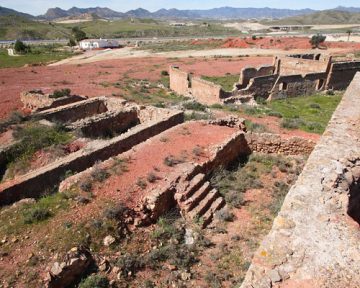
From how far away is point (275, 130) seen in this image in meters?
16.7

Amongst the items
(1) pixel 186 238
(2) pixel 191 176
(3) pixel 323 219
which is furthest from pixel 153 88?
(3) pixel 323 219

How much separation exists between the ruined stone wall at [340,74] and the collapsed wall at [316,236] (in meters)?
23.8

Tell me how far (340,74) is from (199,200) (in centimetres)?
2451

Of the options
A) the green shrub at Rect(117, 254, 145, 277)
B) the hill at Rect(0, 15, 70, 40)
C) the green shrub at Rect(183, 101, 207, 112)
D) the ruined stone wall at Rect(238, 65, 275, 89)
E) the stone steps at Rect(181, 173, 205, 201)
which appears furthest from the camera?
the hill at Rect(0, 15, 70, 40)

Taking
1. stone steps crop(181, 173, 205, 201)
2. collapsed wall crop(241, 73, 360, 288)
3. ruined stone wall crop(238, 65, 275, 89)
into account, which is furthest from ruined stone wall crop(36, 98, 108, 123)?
ruined stone wall crop(238, 65, 275, 89)

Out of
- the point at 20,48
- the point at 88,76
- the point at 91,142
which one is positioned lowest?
the point at 88,76

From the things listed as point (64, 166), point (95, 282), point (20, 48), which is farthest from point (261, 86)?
point (20, 48)

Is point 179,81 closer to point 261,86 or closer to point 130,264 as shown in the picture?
point 261,86

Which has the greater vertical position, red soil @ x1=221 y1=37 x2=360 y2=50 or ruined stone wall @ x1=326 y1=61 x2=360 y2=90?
ruined stone wall @ x1=326 y1=61 x2=360 y2=90

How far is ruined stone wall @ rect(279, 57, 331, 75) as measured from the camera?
28109 mm

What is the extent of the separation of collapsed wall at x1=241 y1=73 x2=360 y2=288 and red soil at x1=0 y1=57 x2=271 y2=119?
61.1 feet

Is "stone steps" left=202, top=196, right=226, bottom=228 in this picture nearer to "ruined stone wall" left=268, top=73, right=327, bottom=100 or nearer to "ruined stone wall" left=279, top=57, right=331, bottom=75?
"ruined stone wall" left=268, top=73, right=327, bottom=100

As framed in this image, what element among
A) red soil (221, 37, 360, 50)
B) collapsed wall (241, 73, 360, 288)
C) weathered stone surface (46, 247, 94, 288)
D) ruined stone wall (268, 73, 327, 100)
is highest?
collapsed wall (241, 73, 360, 288)

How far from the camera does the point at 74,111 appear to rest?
56.2ft
